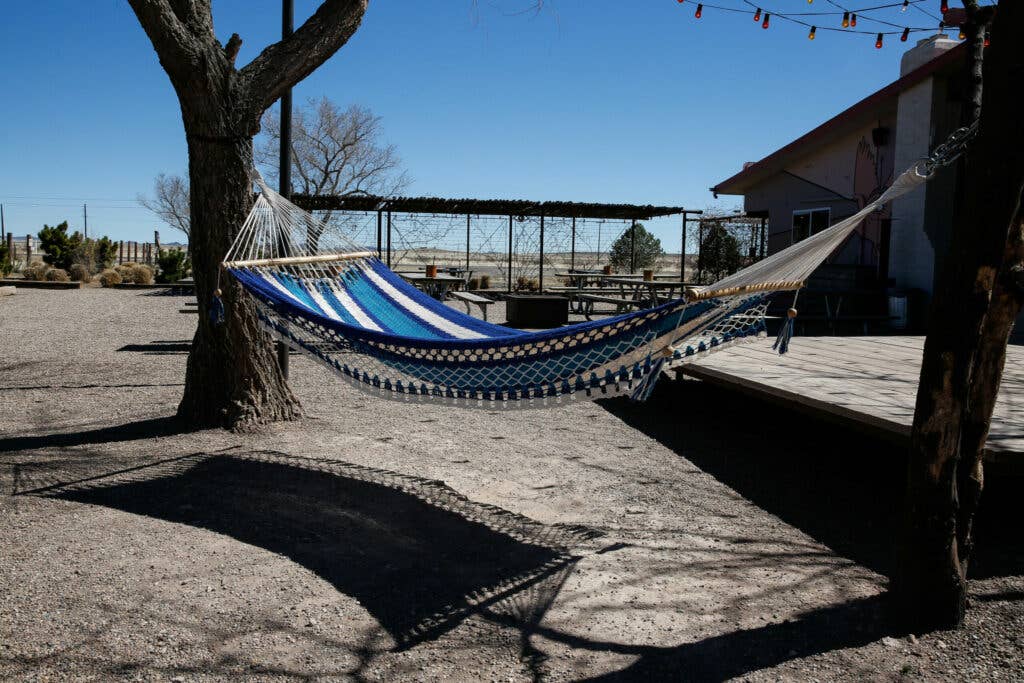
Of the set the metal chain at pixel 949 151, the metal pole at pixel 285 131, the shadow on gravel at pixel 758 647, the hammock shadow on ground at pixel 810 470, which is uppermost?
the metal pole at pixel 285 131

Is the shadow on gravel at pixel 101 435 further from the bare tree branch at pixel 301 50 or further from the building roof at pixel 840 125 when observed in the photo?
the building roof at pixel 840 125

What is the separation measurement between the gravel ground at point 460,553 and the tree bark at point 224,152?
0.25m

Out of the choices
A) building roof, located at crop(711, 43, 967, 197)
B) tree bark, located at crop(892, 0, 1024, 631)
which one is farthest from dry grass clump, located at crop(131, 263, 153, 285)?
tree bark, located at crop(892, 0, 1024, 631)

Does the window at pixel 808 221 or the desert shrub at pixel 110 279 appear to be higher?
the window at pixel 808 221

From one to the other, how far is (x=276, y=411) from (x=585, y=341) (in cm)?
239

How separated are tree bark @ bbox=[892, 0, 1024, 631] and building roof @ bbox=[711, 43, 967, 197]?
6638 millimetres

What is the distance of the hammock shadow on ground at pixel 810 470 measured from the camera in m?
2.87

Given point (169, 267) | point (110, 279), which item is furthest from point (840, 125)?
point (110, 279)

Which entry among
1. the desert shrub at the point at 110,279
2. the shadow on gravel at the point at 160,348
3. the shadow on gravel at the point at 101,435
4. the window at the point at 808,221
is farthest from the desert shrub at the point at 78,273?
the shadow on gravel at the point at 101,435

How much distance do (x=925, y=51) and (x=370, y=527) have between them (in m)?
8.82

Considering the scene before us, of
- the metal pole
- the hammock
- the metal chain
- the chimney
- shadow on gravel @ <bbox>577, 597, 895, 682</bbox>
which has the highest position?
the chimney

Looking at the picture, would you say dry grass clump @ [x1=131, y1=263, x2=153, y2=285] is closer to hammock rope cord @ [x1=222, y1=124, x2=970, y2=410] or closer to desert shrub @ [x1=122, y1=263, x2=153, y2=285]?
desert shrub @ [x1=122, y1=263, x2=153, y2=285]

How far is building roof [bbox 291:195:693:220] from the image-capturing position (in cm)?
1327

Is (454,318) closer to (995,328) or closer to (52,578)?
(52,578)
